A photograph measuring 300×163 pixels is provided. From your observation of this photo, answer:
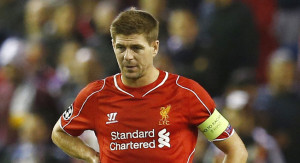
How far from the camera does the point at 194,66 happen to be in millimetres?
8922

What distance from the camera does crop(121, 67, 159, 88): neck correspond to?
17.9ft

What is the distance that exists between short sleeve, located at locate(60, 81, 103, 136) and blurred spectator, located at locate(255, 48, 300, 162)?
330 centimetres

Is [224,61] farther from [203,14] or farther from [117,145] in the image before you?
[117,145]

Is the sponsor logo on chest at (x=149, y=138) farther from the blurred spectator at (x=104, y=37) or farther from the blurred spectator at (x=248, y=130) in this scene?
the blurred spectator at (x=104, y=37)

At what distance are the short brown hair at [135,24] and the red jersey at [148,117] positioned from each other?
38 cm

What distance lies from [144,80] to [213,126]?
56 centimetres

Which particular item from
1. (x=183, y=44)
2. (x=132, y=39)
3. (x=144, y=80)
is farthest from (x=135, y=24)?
(x=183, y=44)

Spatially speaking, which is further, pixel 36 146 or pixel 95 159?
pixel 36 146

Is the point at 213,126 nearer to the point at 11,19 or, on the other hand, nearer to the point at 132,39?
the point at 132,39

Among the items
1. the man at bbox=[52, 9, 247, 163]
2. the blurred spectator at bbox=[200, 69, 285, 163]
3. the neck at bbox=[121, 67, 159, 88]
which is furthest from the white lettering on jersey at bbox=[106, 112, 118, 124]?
the blurred spectator at bbox=[200, 69, 285, 163]

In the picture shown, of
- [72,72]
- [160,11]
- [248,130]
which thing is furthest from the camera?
[72,72]

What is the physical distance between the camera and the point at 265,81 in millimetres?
9461

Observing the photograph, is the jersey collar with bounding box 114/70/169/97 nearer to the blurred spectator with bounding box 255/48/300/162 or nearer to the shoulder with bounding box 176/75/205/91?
the shoulder with bounding box 176/75/205/91

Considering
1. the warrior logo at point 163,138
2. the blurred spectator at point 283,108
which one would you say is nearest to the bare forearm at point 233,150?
the warrior logo at point 163,138
